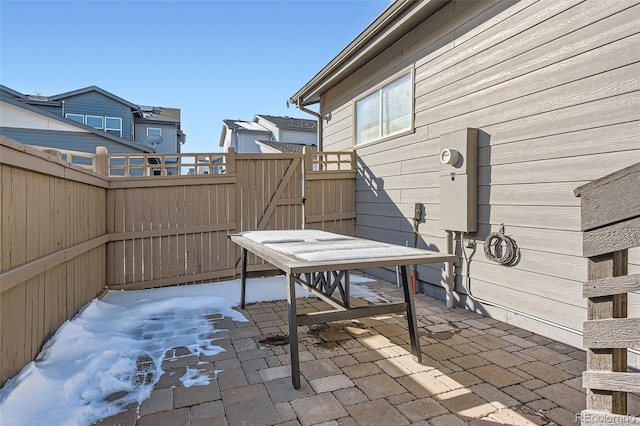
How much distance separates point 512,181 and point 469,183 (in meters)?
0.41

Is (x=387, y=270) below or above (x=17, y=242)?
below

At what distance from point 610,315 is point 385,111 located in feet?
14.0

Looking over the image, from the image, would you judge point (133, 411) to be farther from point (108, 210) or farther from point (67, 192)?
point (108, 210)

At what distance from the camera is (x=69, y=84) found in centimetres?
1501

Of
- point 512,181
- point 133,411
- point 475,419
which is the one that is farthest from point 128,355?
point 512,181

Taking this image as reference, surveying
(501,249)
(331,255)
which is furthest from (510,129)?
(331,255)

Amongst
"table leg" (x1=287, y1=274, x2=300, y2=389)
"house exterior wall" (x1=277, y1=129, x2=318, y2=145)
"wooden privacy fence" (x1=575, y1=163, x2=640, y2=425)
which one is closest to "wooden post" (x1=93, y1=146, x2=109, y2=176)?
"table leg" (x1=287, y1=274, x2=300, y2=389)

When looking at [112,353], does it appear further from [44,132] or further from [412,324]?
[44,132]

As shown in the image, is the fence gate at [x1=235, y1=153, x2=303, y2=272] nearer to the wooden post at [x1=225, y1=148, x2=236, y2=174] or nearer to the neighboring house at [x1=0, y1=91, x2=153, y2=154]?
the wooden post at [x1=225, y1=148, x2=236, y2=174]

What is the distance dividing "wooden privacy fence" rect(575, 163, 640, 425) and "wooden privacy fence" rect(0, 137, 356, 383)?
2.81 metres

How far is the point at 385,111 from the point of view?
5.15 metres

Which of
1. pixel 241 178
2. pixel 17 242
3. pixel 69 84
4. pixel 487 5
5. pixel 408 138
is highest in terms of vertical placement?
pixel 69 84

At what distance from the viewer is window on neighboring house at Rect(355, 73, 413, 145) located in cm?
466

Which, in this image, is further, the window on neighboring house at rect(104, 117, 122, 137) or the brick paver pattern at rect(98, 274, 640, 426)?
the window on neighboring house at rect(104, 117, 122, 137)
